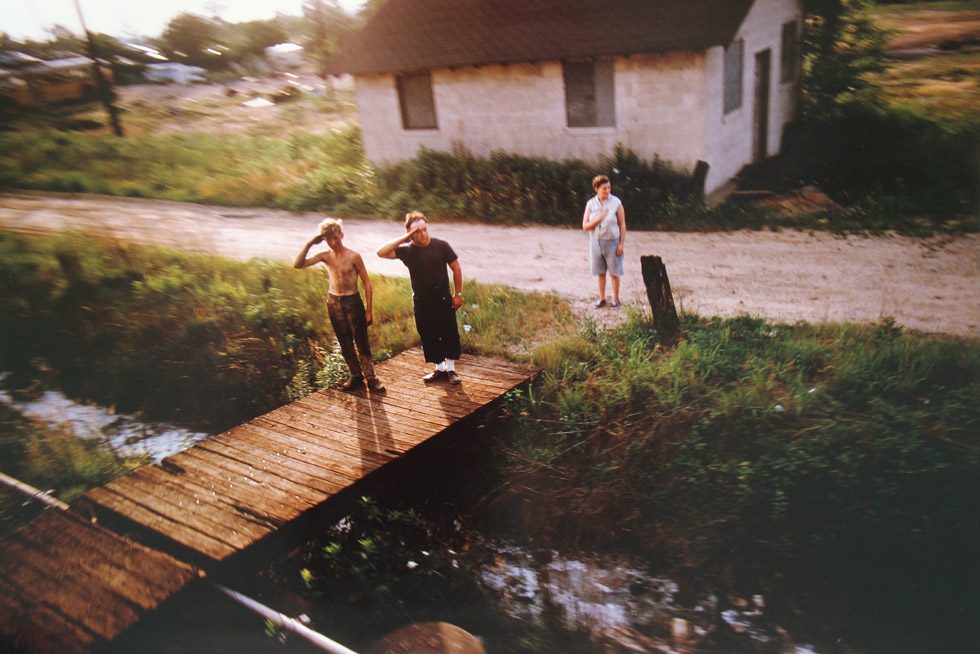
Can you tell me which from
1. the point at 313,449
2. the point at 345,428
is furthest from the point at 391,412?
the point at 313,449

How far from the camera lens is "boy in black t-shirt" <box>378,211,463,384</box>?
140 inches

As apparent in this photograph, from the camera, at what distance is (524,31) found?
385 centimetres

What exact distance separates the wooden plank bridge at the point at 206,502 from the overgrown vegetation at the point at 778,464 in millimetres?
542

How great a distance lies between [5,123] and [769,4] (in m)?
4.16

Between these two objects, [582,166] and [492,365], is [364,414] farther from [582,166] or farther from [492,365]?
[582,166]

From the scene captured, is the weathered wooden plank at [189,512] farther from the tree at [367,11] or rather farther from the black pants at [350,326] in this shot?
→ the tree at [367,11]

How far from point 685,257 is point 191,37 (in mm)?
2919

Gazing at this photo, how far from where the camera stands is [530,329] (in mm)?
3924

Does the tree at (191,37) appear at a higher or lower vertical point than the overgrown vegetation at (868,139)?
higher

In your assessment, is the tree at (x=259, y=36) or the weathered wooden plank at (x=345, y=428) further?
the tree at (x=259, y=36)

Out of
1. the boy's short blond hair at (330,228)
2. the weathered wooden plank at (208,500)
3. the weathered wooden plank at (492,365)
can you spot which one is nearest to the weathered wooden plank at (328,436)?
the weathered wooden plank at (208,500)

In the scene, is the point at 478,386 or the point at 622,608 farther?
the point at 478,386

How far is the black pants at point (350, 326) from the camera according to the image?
11.9ft

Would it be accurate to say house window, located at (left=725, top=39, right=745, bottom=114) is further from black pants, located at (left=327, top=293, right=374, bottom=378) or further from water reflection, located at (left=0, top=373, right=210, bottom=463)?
water reflection, located at (left=0, top=373, right=210, bottom=463)
